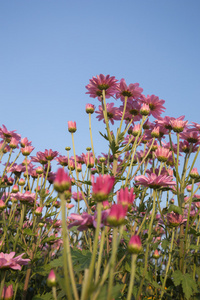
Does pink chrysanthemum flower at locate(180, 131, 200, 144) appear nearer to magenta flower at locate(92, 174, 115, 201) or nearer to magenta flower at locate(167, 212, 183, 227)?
magenta flower at locate(167, 212, 183, 227)

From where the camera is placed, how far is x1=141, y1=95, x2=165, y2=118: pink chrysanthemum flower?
335 centimetres

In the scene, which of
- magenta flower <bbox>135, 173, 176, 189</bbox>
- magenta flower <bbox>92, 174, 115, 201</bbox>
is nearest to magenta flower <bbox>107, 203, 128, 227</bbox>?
magenta flower <bbox>92, 174, 115, 201</bbox>

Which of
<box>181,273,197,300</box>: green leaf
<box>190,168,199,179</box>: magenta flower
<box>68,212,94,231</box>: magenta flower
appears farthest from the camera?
<box>190,168,199,179</box>: magenta flower

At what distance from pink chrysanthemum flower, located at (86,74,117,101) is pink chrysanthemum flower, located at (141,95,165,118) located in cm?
42

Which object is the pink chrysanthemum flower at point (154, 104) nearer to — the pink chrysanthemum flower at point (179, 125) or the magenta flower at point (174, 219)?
the pink chrysanthemum flower at point (179, 125)

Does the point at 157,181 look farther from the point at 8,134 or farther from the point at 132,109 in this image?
the point at 8,134

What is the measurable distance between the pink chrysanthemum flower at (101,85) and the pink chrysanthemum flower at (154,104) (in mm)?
423

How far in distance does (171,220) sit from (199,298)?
87cm

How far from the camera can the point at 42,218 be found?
3814mm

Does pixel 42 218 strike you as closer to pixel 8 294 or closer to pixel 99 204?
pixel 8 294

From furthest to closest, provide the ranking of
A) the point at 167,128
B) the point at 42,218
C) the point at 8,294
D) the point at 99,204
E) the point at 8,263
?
the point at 42,218
the point at 167,128
the point at 8,263
the point at 8,294
the point at 99,204

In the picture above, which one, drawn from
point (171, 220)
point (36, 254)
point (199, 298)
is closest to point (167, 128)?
point (171, 220)

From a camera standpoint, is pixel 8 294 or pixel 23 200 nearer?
pixel 8 294

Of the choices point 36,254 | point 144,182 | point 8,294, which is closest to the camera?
point 8,294
